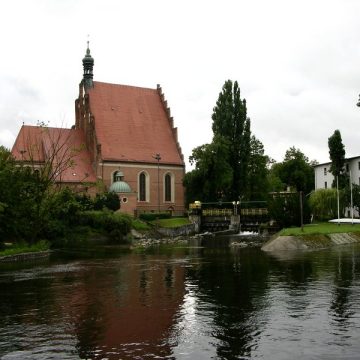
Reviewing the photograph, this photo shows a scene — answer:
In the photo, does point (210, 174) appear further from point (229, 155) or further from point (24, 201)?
point (24, 201)

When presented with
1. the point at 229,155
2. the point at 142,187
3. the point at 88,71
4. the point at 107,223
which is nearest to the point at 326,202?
the point at 229,155

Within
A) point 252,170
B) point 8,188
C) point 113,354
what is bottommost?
point 113,354

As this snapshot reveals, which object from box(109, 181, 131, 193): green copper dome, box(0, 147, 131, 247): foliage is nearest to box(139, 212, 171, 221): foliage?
box(109, 181, 131, 193): green copper dome

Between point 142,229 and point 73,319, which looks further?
point 142,229

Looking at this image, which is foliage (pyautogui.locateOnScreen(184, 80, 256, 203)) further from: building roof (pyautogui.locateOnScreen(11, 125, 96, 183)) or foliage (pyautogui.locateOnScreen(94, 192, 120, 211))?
building roof (pyautogui.locateOnScreen(11, 125, 96, 183))

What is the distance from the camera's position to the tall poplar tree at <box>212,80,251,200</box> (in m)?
71.8

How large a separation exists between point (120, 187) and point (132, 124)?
1210 centimetres

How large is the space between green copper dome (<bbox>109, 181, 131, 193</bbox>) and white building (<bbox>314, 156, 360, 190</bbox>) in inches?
1173

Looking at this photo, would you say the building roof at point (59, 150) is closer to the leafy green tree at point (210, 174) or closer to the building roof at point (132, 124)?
the building roof at point (132, 124)

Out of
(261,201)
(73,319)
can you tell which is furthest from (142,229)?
(73,319)

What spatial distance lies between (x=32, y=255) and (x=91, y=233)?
75.8ft

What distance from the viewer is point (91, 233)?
5666cm

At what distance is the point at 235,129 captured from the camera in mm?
72125

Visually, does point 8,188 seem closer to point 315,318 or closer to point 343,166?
point 315,318
